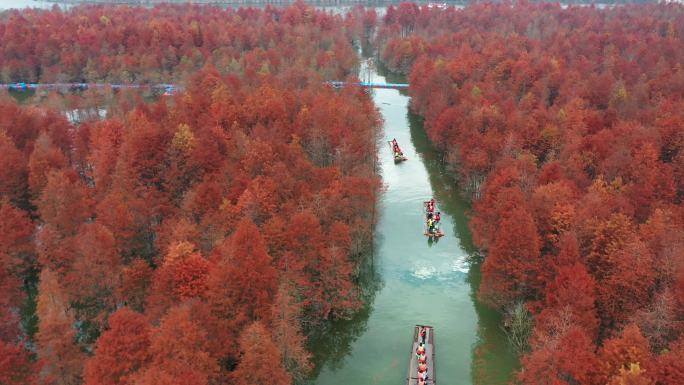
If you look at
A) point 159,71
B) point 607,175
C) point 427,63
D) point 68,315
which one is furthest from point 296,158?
point 159,71

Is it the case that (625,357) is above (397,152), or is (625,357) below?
below

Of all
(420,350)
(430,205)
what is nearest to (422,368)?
(420,350)

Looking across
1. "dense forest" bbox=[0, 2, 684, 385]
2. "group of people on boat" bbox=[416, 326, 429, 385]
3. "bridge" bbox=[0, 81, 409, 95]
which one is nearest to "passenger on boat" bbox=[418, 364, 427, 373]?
"group of people on boat" bbox=[416, 326, 429, 385]

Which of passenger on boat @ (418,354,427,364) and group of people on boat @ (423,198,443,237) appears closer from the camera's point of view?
passenger on boat @ (418,354,427,364)

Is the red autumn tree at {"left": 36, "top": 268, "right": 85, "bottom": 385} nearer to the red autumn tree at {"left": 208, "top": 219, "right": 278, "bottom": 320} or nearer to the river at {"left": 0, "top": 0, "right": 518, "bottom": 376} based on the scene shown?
the red autumn tree at {"left": 208, "top": 219, "right": 278, "bottom": 320}

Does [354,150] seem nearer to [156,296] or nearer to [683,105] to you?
[156,296]

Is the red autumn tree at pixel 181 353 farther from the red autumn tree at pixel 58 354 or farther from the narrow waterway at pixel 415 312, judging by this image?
the narrow waterway at pixel 415 312

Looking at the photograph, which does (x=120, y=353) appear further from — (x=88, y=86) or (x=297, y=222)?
(x=88, y=86)
